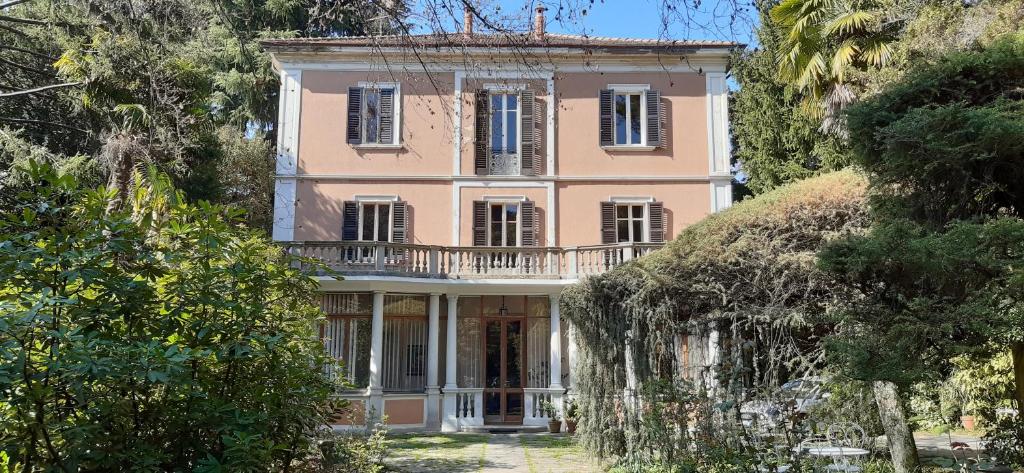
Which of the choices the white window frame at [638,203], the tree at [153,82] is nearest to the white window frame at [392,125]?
the tree at [153,82]

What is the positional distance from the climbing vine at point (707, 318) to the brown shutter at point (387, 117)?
10426 mm

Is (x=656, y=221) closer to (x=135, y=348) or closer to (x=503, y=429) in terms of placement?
(x=503, y=429)

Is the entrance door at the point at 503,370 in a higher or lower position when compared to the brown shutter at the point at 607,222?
lower

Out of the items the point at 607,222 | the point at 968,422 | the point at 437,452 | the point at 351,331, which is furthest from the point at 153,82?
the point at 968,422

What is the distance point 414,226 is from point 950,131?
557 inches

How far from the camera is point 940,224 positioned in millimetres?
5785

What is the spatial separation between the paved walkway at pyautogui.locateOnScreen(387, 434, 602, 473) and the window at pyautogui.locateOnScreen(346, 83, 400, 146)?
7581 mm

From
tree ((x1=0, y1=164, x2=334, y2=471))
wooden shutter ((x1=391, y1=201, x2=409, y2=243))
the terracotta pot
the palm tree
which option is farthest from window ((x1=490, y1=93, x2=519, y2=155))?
tree ((x1=0, y1=164, x2=334, y2=471))

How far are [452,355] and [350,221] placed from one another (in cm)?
427

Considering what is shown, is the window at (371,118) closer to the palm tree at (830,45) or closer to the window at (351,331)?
the window at (351,331)

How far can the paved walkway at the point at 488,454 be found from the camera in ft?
33.6

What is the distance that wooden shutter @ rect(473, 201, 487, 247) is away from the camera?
18203mm

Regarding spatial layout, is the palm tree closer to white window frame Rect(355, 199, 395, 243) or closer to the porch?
the porch

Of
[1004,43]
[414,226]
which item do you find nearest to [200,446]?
[1004,43]
